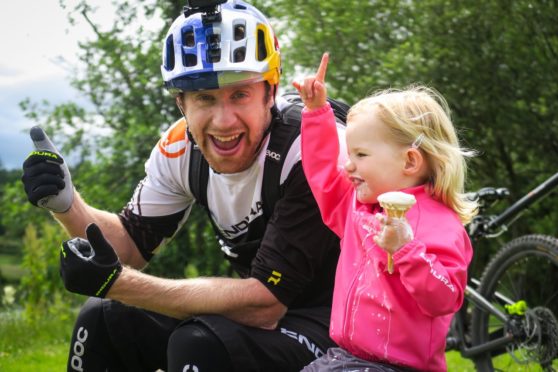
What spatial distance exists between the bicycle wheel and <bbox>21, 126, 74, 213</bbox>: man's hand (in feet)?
8.28

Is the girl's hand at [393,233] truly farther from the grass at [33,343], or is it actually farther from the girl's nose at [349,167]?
the grass at [33,343]

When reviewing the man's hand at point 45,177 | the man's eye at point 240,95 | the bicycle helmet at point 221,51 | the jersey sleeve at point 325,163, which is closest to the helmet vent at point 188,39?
the bicycle helmet at point 221,51

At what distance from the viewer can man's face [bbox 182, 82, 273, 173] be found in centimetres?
339

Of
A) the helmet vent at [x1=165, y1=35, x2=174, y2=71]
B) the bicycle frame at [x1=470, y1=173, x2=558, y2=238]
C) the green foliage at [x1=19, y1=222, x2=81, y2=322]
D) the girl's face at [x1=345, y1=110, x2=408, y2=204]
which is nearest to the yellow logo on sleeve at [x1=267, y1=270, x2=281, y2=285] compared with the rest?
the girl's face at [x1=345, y1=110, x2=408, y2=204]

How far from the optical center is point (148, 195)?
12.4 feet

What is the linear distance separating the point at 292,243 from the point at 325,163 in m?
0.43

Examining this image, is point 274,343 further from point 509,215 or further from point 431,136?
point 509,215

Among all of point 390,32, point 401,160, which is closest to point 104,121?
point 390,32

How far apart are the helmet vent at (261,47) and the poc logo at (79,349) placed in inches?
49.9

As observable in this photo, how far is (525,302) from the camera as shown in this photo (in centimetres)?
500

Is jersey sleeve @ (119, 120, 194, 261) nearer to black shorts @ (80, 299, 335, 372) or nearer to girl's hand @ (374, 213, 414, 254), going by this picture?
black shorts @ (80, 299, 335, 372)

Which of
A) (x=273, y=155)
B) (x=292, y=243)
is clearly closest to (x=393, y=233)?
(x=292, y=243)

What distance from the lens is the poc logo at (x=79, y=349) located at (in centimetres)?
343

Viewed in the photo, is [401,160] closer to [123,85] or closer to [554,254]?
[554,254]
